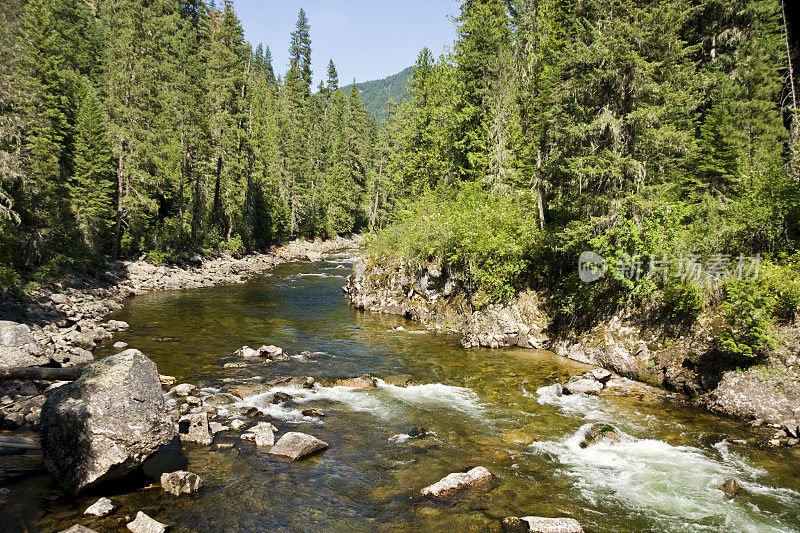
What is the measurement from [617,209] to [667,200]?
2.25 metres

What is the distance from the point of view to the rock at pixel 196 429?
34.8 feet

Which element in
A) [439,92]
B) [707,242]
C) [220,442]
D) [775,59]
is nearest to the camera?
[220,442]

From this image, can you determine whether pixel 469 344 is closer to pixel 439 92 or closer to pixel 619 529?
pixel 619 529

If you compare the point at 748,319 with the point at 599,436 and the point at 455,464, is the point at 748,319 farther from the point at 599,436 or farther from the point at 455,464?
the point at 455,464

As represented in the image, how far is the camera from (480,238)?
21578 mm

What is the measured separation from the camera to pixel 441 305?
23969mm

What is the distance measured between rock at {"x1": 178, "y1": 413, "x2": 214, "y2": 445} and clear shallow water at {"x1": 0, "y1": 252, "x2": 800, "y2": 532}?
1.01 ft

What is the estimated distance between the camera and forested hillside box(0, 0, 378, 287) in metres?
22.6

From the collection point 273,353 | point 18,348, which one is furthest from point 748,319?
point 18,348

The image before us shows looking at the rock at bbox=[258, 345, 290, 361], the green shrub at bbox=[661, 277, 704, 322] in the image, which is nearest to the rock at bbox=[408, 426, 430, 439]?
the rock at bbox=[258, 345, 290, 361]

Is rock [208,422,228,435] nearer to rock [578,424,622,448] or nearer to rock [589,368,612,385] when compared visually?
rock [578,424,622,448]

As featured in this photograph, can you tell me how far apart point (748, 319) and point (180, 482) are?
48.7 ft

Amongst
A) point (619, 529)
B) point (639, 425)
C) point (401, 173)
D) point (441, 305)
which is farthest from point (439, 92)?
point (619, 529)

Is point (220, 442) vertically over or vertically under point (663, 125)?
under
